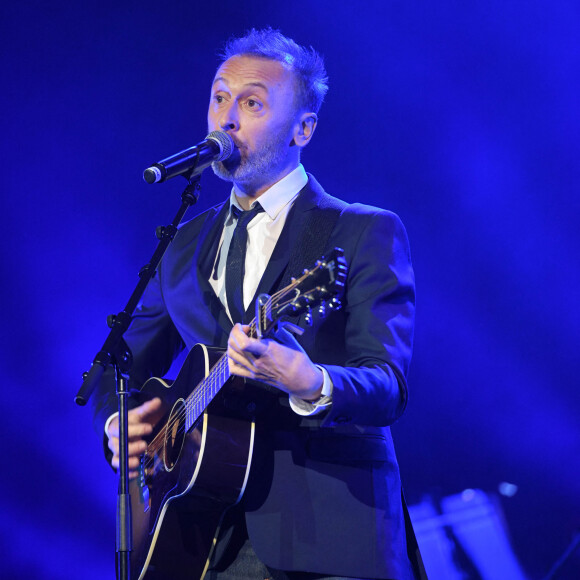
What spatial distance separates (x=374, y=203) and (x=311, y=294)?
2.26 meters

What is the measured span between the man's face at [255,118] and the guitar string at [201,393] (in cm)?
87

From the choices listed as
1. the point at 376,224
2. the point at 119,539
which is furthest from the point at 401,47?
the point at 119,539

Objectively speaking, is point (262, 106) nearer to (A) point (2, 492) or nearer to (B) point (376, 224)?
(B) point (376, 224)

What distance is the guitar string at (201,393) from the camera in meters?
1.90

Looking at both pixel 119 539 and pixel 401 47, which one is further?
pixel 401 47

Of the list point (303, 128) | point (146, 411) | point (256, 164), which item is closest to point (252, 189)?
point (256, 164)

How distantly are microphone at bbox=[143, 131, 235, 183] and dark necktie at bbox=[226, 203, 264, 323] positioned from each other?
0.25 metres

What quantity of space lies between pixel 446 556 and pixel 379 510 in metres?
1.74

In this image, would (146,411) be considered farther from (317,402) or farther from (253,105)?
(253,105)

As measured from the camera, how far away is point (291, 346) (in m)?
1.89

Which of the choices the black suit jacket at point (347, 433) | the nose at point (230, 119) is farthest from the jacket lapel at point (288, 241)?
the nose at point (230, 119)

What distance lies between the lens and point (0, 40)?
4324mm

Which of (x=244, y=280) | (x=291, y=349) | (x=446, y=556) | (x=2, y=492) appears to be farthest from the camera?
(x=2, y=492)

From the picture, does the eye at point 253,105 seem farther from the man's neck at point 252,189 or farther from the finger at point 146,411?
the finger at point 146,411
